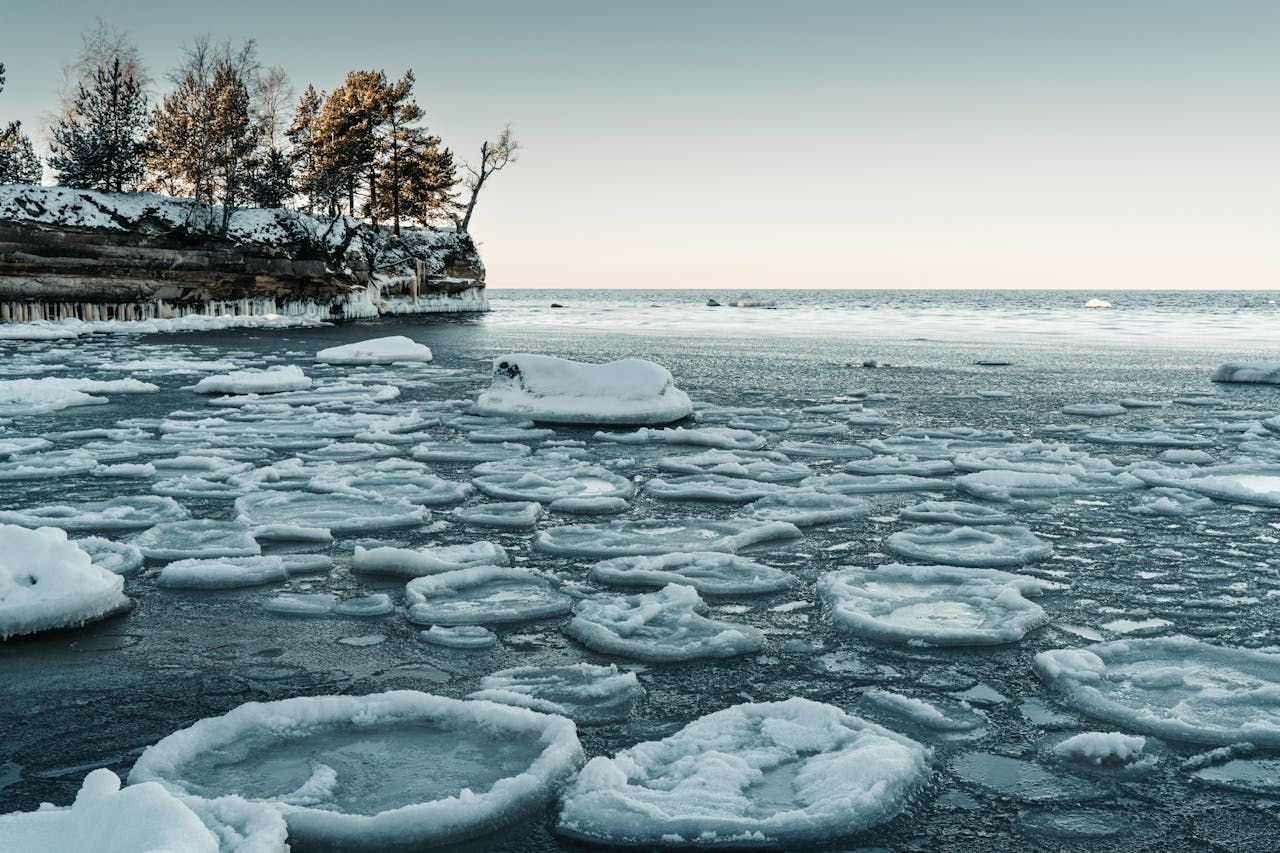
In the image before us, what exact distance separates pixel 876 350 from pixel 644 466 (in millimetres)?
17474

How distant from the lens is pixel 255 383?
13109 mm

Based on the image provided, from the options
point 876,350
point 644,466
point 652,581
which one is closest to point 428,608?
point 652,581

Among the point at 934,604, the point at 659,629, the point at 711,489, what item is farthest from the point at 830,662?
the point at 711,489

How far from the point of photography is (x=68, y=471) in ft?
23.7

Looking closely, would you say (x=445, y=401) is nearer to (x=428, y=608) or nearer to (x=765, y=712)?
(x=428, y=608)

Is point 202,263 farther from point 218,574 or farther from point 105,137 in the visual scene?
point 218,574

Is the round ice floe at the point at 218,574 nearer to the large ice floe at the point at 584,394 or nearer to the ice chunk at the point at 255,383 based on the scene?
the large ice floe at the point at 584,394

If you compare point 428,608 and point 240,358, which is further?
point 240,358

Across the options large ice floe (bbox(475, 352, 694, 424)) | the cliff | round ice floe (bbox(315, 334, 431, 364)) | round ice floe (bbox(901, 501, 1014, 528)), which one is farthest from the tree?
round ice floe (bbox(901, 501, 1014, 528))

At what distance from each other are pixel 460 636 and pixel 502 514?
216 centimetres

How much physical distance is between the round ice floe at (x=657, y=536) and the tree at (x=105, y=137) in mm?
38779

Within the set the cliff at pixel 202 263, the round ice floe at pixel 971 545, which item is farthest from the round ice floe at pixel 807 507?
the cliff at pixel 202 263

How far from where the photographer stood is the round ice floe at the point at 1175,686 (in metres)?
3.07

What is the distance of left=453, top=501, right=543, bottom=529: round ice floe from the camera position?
19.2 ft
